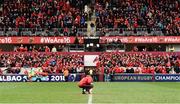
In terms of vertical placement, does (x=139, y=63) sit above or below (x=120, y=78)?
above

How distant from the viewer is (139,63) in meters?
53.2

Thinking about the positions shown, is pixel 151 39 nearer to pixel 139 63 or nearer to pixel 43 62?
pixel 139 63

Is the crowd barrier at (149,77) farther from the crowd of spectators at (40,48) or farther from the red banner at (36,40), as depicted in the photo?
the red banner at (36,40)

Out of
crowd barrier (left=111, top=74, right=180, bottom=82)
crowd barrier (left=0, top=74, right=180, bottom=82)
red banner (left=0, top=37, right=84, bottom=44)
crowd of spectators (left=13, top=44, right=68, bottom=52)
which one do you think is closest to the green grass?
crowd barrier (left=0, top=74, right=180, bottom=82)

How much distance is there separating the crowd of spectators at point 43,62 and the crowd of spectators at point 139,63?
2542mm

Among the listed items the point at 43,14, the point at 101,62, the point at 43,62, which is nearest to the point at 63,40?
the point at 43,14

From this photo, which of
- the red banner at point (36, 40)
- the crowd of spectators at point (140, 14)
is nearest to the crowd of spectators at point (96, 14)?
the crowd of spectators at point (140, 14)

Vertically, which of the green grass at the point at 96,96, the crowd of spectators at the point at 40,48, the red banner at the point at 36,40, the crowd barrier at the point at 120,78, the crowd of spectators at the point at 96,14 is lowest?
the crowd barrier at the point at 120,78

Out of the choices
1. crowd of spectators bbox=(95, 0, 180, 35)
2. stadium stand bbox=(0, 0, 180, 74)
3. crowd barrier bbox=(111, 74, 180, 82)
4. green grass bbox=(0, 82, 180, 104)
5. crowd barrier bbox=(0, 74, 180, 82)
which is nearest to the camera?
green grass bbox=(0, 82, 180, 104)

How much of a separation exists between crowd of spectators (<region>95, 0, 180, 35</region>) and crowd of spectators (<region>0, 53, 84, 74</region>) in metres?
6.76

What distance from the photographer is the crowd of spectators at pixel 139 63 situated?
2028 inches

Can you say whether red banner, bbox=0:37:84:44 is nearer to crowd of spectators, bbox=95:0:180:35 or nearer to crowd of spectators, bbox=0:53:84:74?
crowd of spectators, bbox=0:53:84:74

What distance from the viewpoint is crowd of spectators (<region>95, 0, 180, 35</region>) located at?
58781mm

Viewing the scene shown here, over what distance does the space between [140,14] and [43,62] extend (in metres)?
13.6
